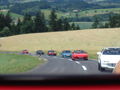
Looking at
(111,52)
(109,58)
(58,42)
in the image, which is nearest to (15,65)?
(109,58)

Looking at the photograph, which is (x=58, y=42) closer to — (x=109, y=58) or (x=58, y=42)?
(x=58, y=42)

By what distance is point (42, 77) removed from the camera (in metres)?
2.08

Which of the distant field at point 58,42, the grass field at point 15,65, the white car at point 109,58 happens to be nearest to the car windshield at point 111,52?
the white car at point 109,58

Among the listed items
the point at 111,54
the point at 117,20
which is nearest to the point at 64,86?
the point at 111,54

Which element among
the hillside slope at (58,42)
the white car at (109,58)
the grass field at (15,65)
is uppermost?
the white car at (109,58)

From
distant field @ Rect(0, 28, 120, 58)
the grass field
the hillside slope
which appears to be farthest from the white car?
the hillside slope

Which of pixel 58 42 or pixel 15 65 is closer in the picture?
pixel 15 65

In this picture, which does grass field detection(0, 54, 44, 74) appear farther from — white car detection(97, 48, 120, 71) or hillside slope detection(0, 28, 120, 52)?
hillside slope detection(0, 28, 120, 52)

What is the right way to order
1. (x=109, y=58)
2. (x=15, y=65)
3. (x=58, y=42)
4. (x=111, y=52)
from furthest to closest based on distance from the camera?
(x=58, y=42) < (x=15, y=65) < (x=109, y=58) < (x=111, y=52)

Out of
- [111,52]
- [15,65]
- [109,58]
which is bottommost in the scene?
[15,65]

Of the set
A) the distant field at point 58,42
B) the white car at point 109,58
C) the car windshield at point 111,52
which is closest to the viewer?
the white car at point 109,58

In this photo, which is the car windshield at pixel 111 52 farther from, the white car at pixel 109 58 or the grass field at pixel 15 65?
the grass field at pixel 15 65

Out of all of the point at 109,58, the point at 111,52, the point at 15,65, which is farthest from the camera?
the point at 15,65

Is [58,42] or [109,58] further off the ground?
[109,58]
